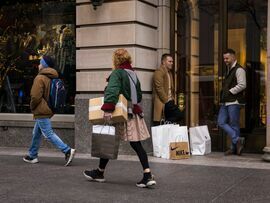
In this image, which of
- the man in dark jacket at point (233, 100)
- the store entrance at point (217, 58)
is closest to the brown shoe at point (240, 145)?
the man in dark jacket at point (233, 100)

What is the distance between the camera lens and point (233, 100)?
10.0 meters

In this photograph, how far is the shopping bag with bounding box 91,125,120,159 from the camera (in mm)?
6836

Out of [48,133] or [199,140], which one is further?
[199,140]

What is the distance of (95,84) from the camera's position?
1034 centimetres

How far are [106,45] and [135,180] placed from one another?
3.62m

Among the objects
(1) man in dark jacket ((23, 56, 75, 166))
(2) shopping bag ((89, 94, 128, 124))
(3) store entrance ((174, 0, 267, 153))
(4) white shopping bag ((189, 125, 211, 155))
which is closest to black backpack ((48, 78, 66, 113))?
(1) man in dark jacket ((23, 56, 75, 166))

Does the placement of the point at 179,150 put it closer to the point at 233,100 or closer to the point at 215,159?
the point at 215,159

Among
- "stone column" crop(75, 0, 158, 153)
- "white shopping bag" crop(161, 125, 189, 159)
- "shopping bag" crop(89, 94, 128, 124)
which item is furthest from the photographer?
"stone column" crop(75, 0, 158, 153)

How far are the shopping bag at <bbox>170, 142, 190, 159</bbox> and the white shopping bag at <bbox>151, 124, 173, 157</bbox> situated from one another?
0.26 metres

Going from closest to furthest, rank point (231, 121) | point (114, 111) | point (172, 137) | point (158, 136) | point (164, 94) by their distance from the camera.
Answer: point (114, 111)
point (172, 137)
point (158, 136)
point (231, 121)
point (164, 94)

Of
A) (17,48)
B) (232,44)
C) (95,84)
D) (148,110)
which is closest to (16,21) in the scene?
(17,48)

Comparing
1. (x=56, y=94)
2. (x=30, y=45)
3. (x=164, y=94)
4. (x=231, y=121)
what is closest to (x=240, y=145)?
(x=231, y=121)

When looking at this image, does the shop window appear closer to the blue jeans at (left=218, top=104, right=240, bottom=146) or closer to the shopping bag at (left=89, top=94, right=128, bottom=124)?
the blue jeans at (left=218, top=104, right=240, bottom=146)

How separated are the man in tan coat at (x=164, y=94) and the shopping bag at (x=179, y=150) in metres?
0.80
